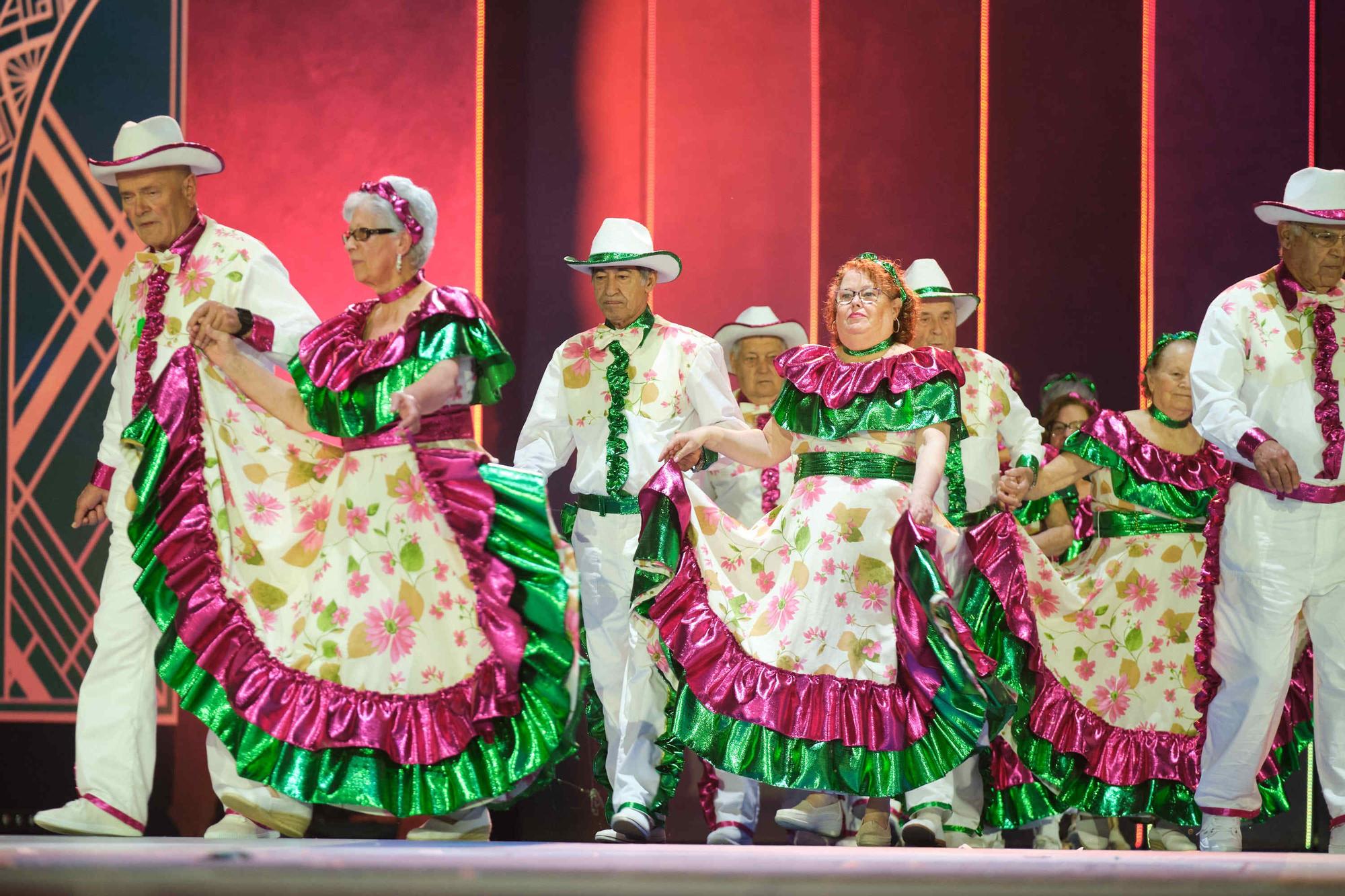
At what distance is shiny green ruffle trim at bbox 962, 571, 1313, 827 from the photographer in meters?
4.82

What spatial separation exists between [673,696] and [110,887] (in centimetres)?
177

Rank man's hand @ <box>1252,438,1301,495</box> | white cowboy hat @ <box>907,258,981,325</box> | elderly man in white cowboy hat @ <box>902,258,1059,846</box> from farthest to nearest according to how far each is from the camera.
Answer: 1. white cowboy hat @ <box>907,258,981,325</box>
2. elderly man in white cowboy hat @ <box>902,258,1059,846</box>
3. man's hand @ <box>1252,438,1301,495</box>

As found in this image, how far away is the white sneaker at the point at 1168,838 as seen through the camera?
4930 mm

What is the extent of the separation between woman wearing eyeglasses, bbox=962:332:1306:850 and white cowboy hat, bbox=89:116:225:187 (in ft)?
8.86

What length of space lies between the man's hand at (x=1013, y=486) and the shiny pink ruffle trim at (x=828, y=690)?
91cm

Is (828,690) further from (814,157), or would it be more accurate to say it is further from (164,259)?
(814,157)

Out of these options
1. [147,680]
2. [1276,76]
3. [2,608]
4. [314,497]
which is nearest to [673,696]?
[314,497]

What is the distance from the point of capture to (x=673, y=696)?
4.54 m

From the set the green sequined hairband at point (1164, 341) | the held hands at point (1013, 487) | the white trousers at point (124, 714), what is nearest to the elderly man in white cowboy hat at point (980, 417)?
the held hands at point (1013, 487)

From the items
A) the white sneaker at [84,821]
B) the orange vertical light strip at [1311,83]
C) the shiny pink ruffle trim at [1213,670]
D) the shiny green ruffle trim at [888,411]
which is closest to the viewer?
the white sneaker at [84,821]

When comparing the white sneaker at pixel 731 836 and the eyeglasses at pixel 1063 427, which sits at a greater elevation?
the eyeglasses at pixel 1063 427

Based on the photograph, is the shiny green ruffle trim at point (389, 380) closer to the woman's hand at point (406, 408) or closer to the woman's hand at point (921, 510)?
the woman's hand at point (406, 408)

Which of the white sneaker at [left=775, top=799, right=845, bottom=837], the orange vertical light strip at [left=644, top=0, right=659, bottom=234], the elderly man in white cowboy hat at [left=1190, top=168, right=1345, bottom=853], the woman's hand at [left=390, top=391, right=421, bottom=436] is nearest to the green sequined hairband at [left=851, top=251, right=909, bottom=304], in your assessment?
the elderly man in white cowboy hat at [left=1190, top=168, right=1345, bottom=853]

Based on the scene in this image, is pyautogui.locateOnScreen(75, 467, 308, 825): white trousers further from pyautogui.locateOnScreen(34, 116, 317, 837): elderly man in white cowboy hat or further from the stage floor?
the stage floor
